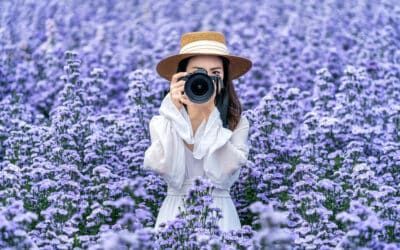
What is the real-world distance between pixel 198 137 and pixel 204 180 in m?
0.46

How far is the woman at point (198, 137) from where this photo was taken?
19.0ft

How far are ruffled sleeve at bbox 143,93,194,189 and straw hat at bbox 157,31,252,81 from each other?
0.40m

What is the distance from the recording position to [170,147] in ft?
19.0

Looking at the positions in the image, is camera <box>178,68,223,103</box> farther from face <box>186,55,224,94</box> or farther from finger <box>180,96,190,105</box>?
face <box>186,55,224,94</box>

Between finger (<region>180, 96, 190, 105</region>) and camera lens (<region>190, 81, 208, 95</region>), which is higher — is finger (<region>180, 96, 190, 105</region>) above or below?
below

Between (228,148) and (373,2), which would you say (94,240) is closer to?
(228,148)

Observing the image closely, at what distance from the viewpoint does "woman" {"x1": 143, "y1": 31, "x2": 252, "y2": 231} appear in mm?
5785

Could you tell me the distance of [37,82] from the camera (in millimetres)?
10734

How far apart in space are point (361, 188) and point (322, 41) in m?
6.13

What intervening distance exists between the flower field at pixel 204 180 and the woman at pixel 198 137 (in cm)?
25

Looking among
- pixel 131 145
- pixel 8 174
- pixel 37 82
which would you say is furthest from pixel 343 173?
pixel 37 82

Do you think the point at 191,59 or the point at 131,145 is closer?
the point at 191,59

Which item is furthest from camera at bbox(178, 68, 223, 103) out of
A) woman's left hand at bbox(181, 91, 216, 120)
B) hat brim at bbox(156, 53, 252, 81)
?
hat brim at bbox(156, 53, 252, 81)

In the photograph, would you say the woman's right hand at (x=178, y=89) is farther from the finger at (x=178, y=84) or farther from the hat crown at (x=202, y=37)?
the hat crown at (x=202, y=37)
